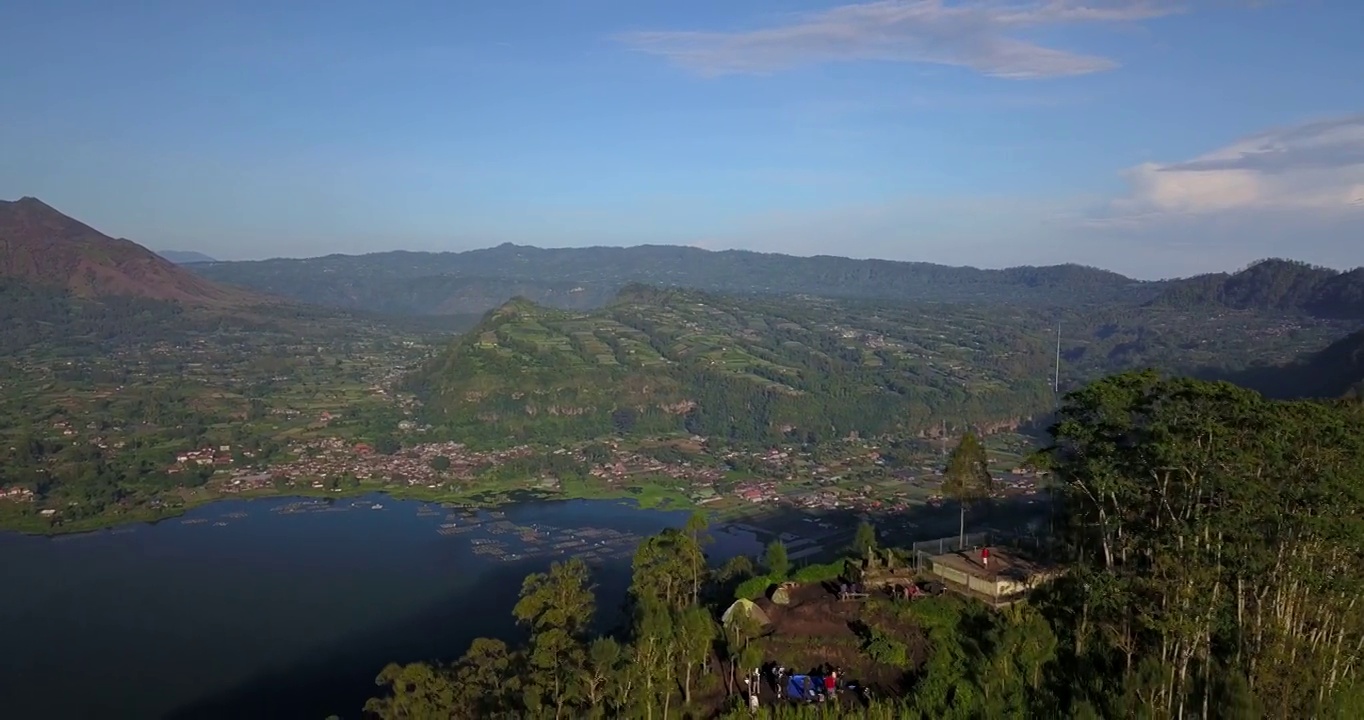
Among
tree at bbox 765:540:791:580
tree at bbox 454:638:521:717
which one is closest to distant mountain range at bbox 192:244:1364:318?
tree at bbox 765:540:791:580

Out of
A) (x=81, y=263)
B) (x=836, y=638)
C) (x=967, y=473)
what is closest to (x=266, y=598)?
(x=836, y=638)

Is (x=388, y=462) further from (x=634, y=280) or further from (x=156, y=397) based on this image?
(x=634, y=280)

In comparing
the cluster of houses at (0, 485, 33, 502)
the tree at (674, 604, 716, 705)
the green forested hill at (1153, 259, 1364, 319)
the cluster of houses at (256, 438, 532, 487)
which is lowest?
the cluster of houses at (256, 438, 532, 487)

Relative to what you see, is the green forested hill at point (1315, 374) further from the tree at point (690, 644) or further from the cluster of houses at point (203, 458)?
the cluster of houses at point (203, 458)

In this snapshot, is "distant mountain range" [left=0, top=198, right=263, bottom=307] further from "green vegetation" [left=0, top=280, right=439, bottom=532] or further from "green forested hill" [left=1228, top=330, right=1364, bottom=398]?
"green forested hill" [left=1228, top=330, right=1364, bottom=398]

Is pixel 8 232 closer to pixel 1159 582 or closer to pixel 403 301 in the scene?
pixel 403 301

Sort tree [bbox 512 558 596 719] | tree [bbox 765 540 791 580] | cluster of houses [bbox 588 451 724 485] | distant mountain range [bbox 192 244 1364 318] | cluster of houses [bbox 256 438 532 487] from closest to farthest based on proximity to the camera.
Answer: tree [bbox 512 558 596 719] → tree [bbox 765 540 791 580] → cluster of houses [bbox 256 438 532 487] → cluster of houses [bbox 588 451 724 485] → distant mountain range [bbox 192 244 1364 318]
